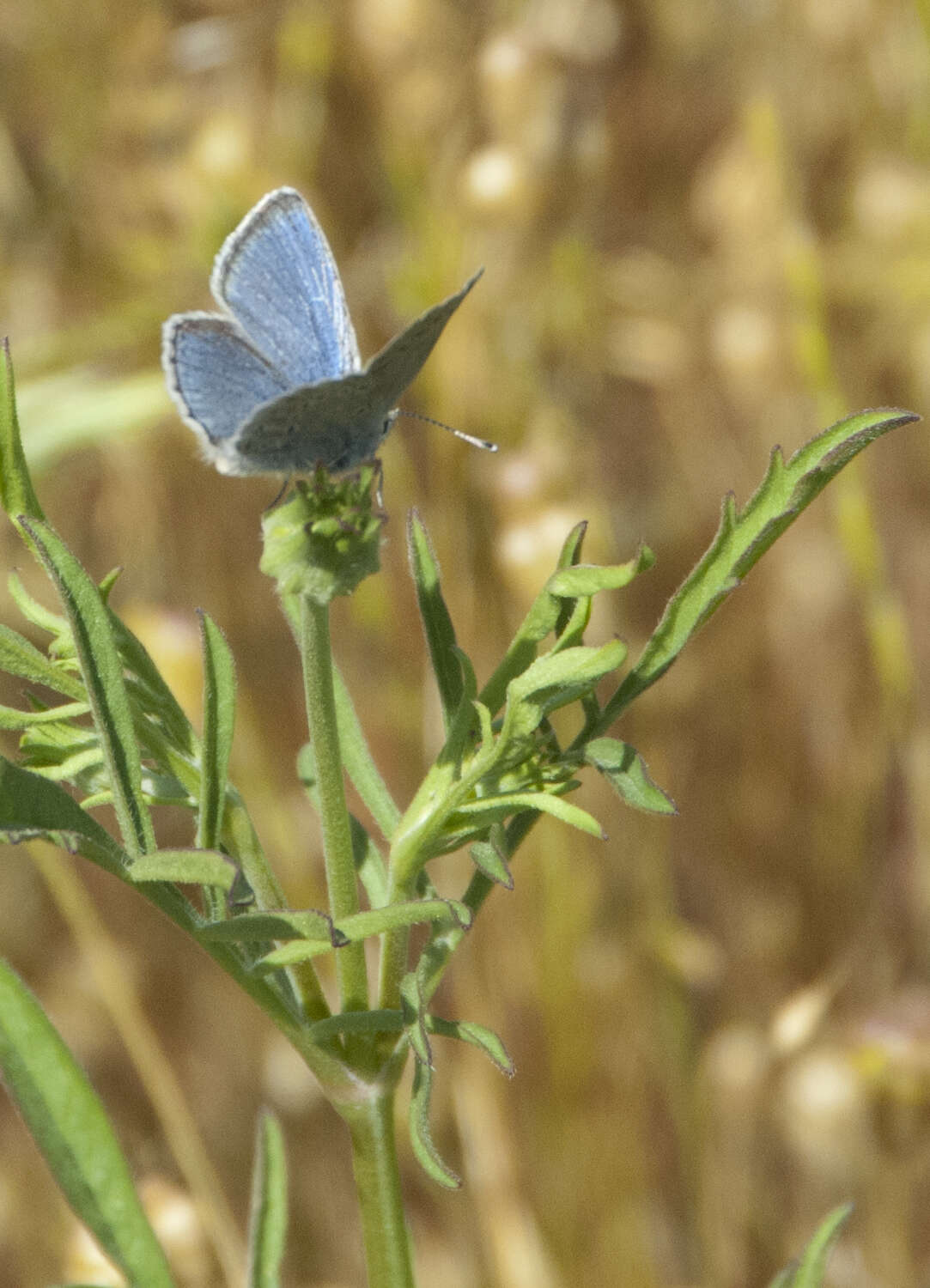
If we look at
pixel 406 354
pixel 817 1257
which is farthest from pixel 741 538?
pixel 817 1257

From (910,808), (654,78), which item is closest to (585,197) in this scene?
(654,78)

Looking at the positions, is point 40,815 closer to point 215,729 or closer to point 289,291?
point 215,729

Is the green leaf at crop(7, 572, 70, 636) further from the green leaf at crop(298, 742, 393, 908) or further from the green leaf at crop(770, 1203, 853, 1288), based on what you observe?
the green leaf at crop(770, 1203, 853, 1288)

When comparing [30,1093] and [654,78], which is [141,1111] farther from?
[654,78]

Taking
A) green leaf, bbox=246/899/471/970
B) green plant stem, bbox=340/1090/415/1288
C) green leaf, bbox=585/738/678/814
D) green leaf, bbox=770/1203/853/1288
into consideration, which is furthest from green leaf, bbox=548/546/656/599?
green leaf, bbox=770/1203/853/1288

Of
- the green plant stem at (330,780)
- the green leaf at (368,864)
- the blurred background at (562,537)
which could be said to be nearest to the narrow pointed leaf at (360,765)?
the green leaf at (368,864)

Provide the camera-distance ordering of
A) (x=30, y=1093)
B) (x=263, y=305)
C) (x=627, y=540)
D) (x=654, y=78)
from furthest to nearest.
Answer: (x=654, y=78) < (x=627, y=540) < (x=263, y=305) < (x=30, y=1093)
